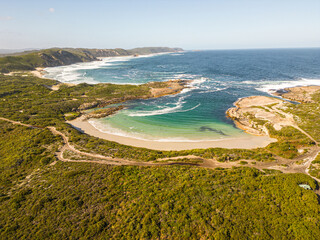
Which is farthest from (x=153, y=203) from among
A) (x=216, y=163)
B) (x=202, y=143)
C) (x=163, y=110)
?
(x=163, y=110)

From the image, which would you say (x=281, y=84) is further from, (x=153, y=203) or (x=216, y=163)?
(x=153, y=203)

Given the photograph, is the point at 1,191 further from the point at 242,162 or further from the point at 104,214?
the point at 242,162

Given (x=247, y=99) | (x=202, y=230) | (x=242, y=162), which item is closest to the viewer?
(x=202, y=230)

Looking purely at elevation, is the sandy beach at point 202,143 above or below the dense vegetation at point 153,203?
below

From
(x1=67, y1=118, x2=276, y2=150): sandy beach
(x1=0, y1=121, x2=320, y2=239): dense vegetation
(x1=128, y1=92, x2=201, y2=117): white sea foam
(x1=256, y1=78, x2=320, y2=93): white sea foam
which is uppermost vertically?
(x1=256, y1=78, x2=320, y2=93): white sea foam

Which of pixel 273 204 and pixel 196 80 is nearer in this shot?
pixel 273 204

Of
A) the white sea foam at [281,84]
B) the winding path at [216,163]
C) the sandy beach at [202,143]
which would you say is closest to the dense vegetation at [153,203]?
the winding path at [216,163]

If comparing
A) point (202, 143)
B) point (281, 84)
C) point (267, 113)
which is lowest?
point (202, 143)

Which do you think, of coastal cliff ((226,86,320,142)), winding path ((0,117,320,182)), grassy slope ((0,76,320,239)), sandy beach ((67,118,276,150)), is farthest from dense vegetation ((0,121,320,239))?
coastal cliff ((226,86,320,142))

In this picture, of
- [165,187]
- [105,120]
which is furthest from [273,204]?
[105,120]

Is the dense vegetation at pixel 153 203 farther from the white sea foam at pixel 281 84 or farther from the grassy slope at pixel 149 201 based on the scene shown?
the white sea foam at pixel 281 84

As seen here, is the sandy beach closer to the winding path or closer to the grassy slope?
the grassy slope
